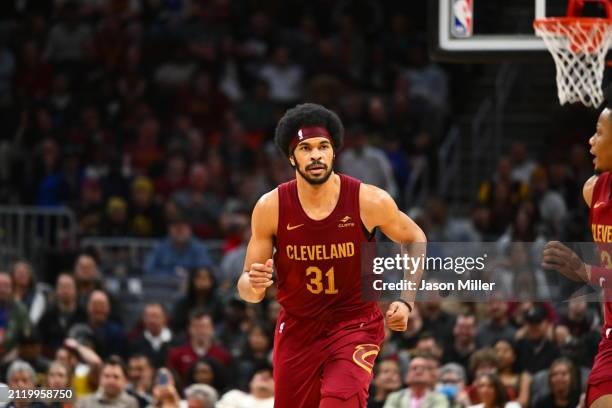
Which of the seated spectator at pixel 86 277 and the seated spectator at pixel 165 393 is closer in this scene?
the seated spectator at pixel 165 393

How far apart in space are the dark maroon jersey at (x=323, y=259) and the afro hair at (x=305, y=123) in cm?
37

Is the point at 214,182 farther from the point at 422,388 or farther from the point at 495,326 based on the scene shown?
the point at 422,388

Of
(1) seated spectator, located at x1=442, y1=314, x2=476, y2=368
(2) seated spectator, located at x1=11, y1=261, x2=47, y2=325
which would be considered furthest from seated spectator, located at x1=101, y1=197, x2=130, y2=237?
(1) seated spectator, located at x1=442, y1=314, x2=476, y2=368

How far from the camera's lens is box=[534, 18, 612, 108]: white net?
9734 millimetres

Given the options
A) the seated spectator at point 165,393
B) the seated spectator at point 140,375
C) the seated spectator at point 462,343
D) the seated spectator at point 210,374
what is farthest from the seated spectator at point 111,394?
the seated spectator at point 462,343

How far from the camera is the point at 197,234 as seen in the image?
56.4ft

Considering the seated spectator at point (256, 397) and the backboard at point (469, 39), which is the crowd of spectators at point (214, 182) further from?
the backboard at point (469, 39)

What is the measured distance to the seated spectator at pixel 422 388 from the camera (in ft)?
38.7

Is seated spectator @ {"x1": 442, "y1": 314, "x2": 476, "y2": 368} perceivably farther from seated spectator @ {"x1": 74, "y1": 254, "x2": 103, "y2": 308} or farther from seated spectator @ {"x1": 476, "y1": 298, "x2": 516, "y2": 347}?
seated spectator @ {"x1": 74, "y1": 254, "x2": 103, "y2": 308}

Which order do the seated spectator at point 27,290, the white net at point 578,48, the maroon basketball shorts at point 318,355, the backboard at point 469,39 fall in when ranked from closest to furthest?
the maroon basketball shorts at point 318,355 < the white net at point 578,48 < the backboard at point 469,39 < the seated spectator at point 27,290

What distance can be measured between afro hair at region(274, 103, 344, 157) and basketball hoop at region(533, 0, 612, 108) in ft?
6.38

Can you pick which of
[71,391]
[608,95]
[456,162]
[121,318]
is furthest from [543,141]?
[608,95]

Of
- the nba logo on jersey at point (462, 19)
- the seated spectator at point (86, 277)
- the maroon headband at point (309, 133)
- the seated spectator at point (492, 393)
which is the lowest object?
the seated spectator at point (492, 393)

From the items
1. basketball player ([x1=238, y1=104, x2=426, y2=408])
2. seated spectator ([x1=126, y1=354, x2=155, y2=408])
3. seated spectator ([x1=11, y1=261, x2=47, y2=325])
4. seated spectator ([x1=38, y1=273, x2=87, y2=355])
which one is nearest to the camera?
basketball player ([x1=238, y1=104, x2=426, y2=408])
